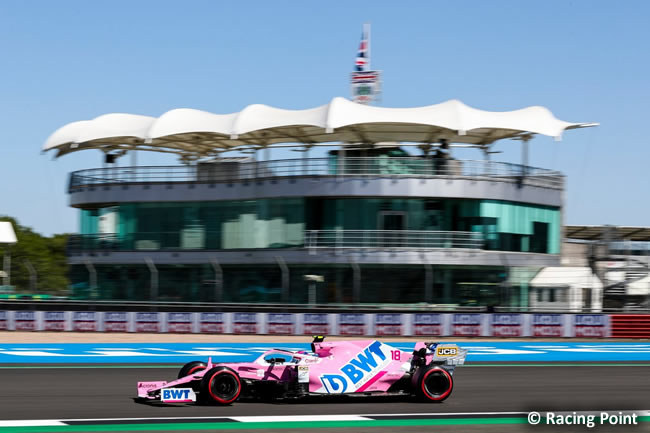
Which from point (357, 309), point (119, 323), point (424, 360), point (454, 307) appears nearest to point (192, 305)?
point (119, 323)

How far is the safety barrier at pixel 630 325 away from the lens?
100 feet

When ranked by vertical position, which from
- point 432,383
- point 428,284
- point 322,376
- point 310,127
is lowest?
point 432,383

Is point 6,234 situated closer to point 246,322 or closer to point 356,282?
point 356,282

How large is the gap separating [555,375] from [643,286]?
1740 cm

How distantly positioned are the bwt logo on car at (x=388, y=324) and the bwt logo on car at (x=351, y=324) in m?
0.52

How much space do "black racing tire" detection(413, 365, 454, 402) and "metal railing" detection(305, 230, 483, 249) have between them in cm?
2321

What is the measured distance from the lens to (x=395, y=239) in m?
37.5

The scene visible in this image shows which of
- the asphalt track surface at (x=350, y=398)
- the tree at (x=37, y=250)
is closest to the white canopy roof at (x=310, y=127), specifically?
the asphalt track surface at (x=350, y=398)

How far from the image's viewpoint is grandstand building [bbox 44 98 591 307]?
37000 millimetres

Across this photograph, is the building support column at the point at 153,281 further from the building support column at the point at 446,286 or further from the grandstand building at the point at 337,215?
the building support column at the point at 446,286

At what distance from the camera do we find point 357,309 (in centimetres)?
3291

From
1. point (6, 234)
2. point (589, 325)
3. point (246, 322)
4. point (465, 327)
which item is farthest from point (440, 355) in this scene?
point (6, 234)

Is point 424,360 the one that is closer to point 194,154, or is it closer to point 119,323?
point 119,323

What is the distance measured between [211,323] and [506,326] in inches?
378
